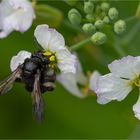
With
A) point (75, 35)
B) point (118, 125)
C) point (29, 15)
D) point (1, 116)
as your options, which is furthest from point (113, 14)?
point (1, 116)

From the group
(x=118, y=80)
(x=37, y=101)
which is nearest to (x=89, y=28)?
(x=118, y=80)

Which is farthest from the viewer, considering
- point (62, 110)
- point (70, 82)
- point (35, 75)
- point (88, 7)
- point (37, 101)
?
point (62, 110)

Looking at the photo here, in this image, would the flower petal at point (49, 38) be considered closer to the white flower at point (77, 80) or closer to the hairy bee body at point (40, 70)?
the hairy bee body at point (40, 70)

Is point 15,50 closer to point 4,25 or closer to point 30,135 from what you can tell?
point 30,135

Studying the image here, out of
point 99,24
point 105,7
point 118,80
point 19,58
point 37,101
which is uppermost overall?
point 105,7

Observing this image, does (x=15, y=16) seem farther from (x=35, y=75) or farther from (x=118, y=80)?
(x=118, y=80)

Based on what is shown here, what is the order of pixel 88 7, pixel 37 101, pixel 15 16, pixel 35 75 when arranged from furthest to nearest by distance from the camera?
pixel 15 16
pixel 88 7
pixel 35 75
pixel 37 101

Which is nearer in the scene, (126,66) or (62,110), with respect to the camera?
(126,66)
